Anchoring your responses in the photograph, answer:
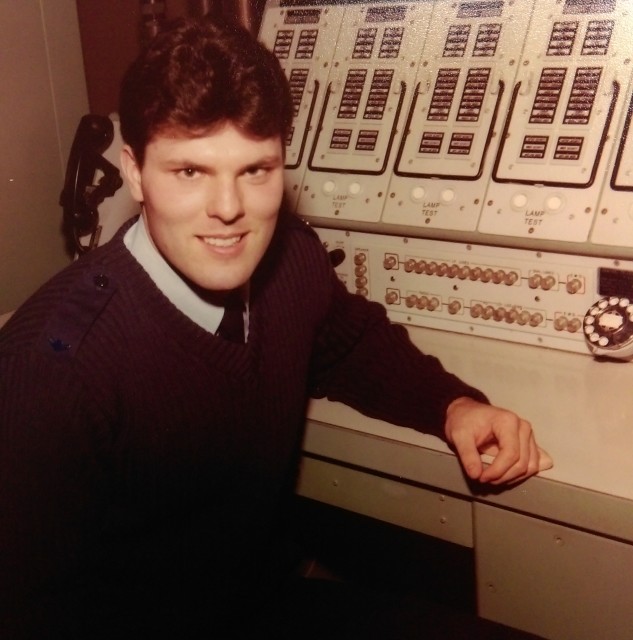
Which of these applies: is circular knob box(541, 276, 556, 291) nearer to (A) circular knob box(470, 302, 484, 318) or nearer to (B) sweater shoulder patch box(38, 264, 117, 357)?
(A) circular knob box(470, 302, 484, 318)

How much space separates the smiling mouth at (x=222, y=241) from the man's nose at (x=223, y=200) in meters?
0.04

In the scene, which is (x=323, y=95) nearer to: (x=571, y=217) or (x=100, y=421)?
(x=571, y=217)

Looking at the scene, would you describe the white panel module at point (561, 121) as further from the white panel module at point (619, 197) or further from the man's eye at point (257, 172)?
the man's eye at point (257, 172)

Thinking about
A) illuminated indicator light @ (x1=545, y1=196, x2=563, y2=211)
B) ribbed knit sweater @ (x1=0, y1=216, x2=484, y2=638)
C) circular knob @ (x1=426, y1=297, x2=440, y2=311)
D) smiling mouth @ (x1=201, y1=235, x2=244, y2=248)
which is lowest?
ribbed knit sweater @ (x1=0, y1=216, x2=484, y2=638)

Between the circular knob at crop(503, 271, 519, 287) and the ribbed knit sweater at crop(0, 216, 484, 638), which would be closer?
the ribbed knit sweater at crop(0, 216, 484, 638)

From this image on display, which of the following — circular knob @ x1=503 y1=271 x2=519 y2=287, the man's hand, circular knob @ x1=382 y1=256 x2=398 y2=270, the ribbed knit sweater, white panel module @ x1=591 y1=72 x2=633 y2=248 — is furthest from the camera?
circular knob @ x1=382 y1=256 x2=398 y2=270

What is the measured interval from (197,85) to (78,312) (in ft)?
0.95

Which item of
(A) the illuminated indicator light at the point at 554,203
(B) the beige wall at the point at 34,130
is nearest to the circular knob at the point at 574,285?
(A) the illuminated indicator light at the point at 554,203

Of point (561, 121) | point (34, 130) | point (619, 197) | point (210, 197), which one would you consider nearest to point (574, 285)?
point (619, 197)

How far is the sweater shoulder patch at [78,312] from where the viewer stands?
0.78m

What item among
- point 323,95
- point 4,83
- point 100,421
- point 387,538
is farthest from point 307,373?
point 4,83

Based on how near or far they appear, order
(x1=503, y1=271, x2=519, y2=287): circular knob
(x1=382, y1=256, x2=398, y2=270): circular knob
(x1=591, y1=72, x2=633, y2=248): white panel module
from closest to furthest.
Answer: (x1=591, y1=72, x2=633, y2=248): white panel module < (x1=503, y1=271, x2=519, y2=287): circular knob < (x1=382, y1=256, x2=398, y2=270): circular knob

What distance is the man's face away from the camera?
2.77ft

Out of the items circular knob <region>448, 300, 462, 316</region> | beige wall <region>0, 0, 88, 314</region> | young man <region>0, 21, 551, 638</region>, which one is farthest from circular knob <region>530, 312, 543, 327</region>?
beige wall <region>0, 0, 88, 314</region>
